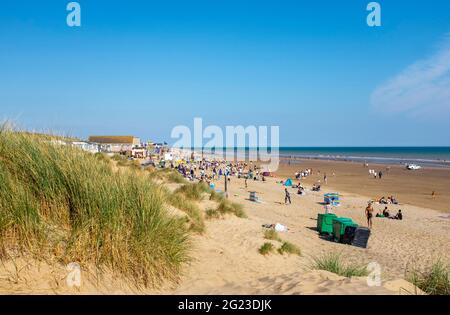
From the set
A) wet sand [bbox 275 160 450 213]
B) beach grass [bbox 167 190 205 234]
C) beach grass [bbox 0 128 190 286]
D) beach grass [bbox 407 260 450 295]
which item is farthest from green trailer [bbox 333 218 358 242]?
wet sand [bbox 275 160 450 213]

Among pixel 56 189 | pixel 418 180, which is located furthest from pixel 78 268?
pixel 418 180

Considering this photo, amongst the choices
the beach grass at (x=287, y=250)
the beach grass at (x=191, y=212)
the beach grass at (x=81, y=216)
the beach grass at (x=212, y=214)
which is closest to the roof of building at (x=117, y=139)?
the beach grass at (x=212, y=214)

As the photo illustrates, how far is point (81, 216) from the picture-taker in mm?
4660

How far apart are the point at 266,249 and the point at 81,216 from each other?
471 cm

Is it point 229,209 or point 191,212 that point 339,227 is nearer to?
point 229,209

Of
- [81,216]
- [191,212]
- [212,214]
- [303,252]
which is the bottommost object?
[303,252]

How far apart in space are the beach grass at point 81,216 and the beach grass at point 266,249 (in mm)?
3006

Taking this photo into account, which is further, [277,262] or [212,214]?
[212,214]

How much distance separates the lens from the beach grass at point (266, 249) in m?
8.13

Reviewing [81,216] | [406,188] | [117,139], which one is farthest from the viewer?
[117,139]

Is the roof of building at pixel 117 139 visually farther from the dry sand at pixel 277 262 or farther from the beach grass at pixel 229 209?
the beach grass at pixel 229 209

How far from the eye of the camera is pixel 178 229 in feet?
17.5

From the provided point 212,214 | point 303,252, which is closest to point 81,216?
point 303,252
